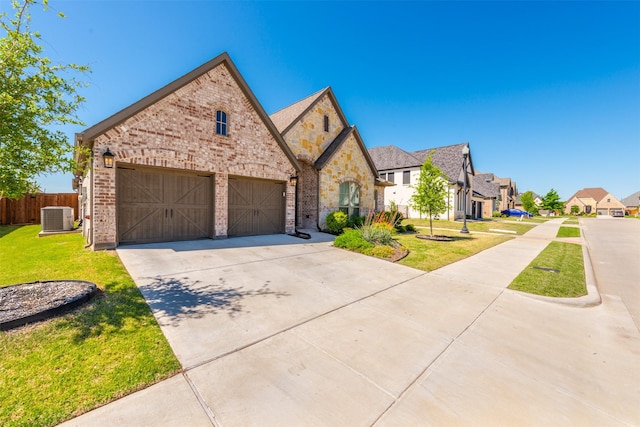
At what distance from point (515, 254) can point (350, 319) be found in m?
9.34

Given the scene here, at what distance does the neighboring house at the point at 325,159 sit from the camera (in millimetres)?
14617

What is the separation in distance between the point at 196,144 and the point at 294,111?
26.6 ft

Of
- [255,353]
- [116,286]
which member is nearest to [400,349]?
[255,353]

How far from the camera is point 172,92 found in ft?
30.1

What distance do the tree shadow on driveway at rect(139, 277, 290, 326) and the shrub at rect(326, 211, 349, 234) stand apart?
8196mm

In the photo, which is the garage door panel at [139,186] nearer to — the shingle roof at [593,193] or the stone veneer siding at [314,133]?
the stone veneer siding at [314,133]

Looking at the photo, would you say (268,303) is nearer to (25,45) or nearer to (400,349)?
(400,349)

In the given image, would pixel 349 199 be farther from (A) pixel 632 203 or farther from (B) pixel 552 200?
(A) pixel 632 203

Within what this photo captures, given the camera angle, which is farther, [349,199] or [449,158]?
[449,158]

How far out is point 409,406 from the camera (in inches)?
100

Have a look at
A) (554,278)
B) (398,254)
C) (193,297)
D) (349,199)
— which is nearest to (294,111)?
(349,199)

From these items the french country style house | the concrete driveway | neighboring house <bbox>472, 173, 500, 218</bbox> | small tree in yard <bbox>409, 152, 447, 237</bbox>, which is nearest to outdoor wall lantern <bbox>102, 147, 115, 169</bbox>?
the french country style house

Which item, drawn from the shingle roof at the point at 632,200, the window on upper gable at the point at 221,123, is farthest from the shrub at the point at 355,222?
the shingle roof at the point at 632,200

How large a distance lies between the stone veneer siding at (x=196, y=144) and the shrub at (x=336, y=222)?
11.1 feet
